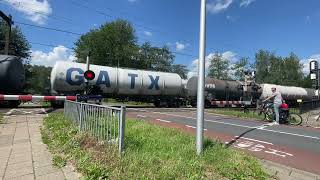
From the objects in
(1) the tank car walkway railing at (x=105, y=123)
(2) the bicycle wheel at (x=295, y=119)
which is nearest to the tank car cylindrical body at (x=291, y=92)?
(2) the bicycle wheel at (x=295, y=119)

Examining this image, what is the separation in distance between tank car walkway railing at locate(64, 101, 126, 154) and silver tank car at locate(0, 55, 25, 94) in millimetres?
14274

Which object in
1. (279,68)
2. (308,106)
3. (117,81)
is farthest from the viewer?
(279,68)

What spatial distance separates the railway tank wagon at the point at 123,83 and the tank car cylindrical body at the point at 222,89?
1.34 metres

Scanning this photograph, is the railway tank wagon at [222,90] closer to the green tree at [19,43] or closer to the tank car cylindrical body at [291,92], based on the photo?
the tank car cylindrical body at [291,92]

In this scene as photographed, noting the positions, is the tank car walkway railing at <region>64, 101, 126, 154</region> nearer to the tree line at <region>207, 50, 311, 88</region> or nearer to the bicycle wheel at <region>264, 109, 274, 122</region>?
Answer: the bicycle wheel at <region>264, 109, 274, 122</region>

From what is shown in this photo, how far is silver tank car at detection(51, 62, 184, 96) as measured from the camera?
79.2ft

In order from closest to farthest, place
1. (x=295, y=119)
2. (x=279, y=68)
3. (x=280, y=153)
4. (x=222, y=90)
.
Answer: (x=280, y=153) < (x=295, y=119) < (x=222, y=90) < (x=279, y=68)

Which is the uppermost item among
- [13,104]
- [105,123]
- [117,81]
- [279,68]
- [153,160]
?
[279,68]

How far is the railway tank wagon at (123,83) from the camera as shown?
24.2 m

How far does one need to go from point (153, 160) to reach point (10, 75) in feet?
58.1

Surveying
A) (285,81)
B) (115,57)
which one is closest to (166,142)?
(115,57)

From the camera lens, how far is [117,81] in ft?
88.0

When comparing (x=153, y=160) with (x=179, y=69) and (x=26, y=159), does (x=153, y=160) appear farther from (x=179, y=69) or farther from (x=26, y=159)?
(x=179, y=69)

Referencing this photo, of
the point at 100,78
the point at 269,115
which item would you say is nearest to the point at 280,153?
the point at 269,115
